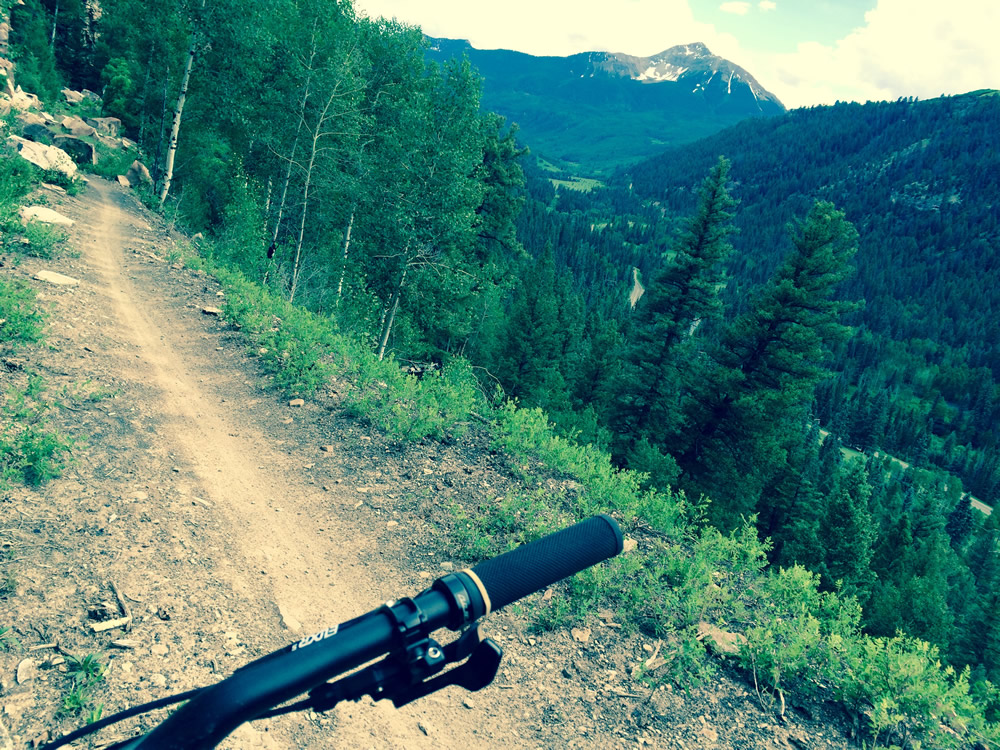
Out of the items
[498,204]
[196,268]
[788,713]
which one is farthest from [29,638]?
[498,204]

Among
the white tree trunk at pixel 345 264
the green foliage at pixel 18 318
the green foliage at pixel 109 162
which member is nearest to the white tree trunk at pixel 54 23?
the green foliage at pixel 109 162

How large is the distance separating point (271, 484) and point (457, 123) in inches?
648

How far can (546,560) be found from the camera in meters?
1.94

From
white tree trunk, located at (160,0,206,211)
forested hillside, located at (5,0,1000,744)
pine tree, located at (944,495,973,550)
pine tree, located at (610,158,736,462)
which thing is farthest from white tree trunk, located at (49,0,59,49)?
pine tree, located at (944,495,973,550)

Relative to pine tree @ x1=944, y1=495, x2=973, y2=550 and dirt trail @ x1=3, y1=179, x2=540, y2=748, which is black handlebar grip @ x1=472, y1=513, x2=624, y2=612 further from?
pine tree @ x1=944, y1=495, x2=973, y2=550

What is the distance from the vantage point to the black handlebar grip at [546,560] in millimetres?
1811

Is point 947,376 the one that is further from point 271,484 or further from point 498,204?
point 271,484

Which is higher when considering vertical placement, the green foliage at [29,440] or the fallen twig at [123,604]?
the green foliage at [29,440]

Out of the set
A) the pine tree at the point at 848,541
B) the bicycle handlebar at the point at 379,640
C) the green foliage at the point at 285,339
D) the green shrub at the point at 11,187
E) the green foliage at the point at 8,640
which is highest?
the bicycle handlebar at the point at 379,640

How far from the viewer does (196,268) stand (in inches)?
691

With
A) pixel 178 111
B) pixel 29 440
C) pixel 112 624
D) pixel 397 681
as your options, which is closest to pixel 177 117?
pixel 178 111

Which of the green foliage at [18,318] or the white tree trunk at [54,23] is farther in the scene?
the white tree trunk at [54,23]

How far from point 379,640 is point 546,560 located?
25.1 inches

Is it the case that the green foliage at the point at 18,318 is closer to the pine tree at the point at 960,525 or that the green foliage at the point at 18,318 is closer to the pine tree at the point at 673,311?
the pine tree at the point at 673,311
